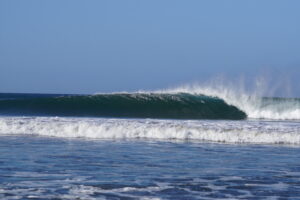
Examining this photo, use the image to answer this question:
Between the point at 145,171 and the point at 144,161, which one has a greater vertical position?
the point at 144,161

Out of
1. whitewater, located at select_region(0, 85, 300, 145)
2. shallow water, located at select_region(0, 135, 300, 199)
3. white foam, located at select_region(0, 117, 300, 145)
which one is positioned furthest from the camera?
whitewater, located at select_region(0, 85, 300, 145)

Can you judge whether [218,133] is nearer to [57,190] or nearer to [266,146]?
[266,146]

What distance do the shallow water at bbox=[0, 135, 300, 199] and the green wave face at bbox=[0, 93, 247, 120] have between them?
15742 mm

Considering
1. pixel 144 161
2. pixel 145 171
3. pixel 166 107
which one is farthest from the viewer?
pixel 166 107

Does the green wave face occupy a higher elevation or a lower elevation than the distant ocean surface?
higher

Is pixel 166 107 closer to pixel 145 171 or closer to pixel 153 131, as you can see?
pixel 153 131

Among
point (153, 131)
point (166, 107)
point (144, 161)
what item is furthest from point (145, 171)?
point (166, 107)

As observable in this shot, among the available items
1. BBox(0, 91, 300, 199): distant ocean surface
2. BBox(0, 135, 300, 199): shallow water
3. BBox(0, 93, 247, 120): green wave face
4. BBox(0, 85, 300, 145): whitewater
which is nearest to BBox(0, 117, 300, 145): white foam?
BBox(0, 91, 300, 199): distant ocean surface

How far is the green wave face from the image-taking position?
30.0 metres

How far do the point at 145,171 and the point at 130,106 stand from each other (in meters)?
21.5

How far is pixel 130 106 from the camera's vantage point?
31.1m

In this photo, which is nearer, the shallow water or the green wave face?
the shallow water

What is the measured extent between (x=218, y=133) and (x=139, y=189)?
8.45m

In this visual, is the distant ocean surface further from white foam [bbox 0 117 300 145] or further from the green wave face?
the green wave face
